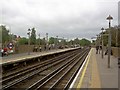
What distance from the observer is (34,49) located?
6938cm

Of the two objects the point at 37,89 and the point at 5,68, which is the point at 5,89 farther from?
the point at 5,68

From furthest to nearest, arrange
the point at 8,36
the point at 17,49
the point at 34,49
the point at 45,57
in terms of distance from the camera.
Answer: the point at 8,36
the point at 34,49
the point at 17,49
the point at 45,57

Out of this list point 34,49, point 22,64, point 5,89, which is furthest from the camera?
point 34,49

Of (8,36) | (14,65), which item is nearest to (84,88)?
(14,65)

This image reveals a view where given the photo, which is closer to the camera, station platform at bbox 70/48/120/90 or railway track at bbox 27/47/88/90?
station platform at bbox 70/48/120/90

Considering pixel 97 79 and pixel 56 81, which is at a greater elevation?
pixel 97 79

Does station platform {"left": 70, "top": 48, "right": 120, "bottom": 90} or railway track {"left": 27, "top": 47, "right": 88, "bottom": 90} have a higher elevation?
station platform {"left": 70, "top": 48, "right": 120, "bottom": 90}

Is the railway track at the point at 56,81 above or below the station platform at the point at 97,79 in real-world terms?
below

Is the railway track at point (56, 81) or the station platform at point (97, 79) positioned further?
the railway track at point (56, 81)

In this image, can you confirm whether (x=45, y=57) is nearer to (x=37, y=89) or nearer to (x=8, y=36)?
(x=37, y=89)

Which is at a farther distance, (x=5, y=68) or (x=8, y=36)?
(x=8, y=36)

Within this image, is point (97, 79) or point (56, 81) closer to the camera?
point (97, 79)

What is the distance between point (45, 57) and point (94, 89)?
37291 millimetres

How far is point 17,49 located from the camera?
55812 mm
